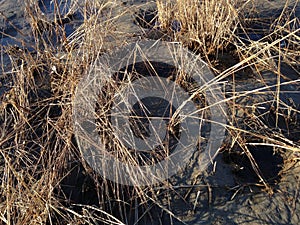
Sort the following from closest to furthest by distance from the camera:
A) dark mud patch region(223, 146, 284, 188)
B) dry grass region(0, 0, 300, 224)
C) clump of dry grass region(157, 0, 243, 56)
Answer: dry grass region(0, 0, 300, 224) < dark mud patch region(223, 146, 284, 188) < clump of dry grass region(157, 0, 243, 56)

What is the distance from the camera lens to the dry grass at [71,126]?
1.29 metres

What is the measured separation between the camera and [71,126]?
1547 mm

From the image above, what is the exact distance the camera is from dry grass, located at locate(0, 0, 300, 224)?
1.29 m

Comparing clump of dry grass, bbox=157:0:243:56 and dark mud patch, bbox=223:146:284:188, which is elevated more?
clump of dry grass, bbox=157:0:243:56

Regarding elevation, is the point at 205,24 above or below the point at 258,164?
above

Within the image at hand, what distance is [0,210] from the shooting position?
127 centimetres

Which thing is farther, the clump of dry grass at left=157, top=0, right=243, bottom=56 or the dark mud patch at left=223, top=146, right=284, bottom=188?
the clump of dry grass at left=157, top=0, right=243, bottom=56

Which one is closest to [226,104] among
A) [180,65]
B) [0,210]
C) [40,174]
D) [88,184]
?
[180,65]

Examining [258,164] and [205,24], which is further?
[205,24]

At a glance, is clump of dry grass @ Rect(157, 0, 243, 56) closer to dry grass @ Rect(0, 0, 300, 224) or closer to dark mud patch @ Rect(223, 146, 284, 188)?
dry grass @ Rect(0, 0, 300, 224)

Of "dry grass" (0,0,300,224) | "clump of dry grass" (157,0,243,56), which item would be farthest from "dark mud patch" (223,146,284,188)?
"clump of dry grass" (157,0,243,56)

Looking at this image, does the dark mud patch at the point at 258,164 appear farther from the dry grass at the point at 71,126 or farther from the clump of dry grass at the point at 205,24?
the clump of dry grass at the point at 205,24

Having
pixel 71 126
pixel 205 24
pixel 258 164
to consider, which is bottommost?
pixel 258 164

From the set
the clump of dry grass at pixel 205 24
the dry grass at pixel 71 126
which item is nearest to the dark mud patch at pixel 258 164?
the dry grass at pixel 71 126
